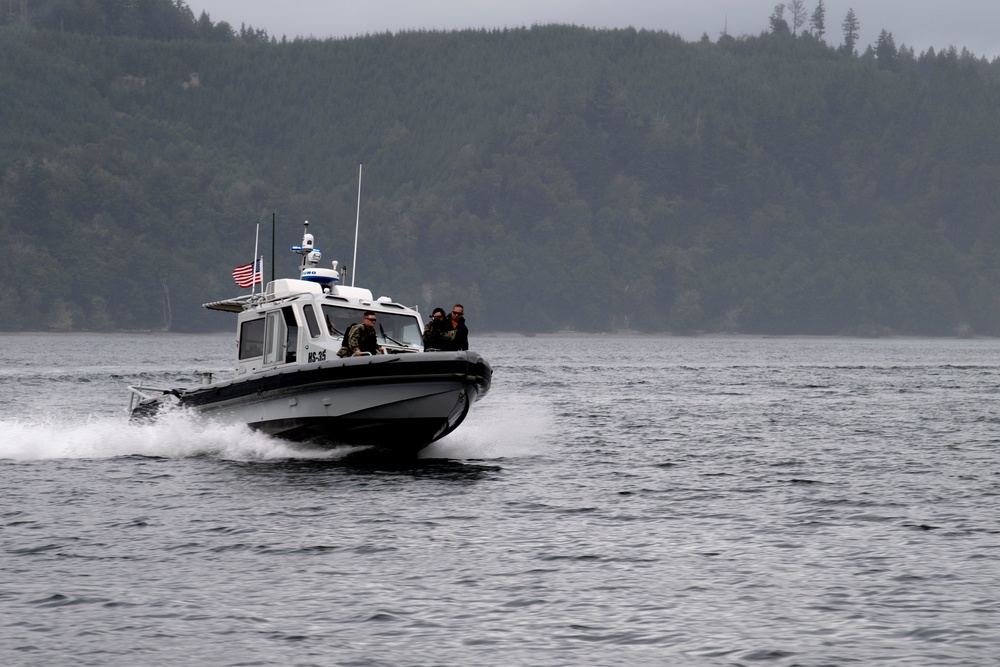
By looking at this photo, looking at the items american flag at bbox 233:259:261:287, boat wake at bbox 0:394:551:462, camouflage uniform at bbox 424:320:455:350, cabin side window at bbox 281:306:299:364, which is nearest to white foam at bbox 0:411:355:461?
boat wake at bbox 0:394:551:462

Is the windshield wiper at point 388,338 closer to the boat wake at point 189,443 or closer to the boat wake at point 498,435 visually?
the boat wake at point 189,443

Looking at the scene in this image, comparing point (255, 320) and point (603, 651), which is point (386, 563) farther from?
point (255, 320)

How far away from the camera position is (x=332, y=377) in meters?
20.8

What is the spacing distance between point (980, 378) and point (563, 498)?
52.7 m

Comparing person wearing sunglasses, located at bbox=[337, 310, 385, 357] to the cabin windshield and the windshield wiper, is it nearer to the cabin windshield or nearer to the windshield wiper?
the cabin windshield

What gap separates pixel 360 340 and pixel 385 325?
1.79 metres

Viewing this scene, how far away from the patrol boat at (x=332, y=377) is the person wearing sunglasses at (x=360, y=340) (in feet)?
1.41

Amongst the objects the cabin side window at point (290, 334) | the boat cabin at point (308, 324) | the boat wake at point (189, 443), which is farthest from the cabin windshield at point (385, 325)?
the boat wake at point (189, 443)

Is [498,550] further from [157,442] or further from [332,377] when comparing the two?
[157,442]

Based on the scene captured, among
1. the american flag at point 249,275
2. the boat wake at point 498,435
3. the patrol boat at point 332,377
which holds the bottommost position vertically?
the boat wake at point 498,435

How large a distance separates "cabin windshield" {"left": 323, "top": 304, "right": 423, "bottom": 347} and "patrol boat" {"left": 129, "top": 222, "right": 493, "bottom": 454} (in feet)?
0.06

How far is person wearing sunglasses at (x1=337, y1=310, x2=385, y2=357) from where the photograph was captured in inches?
829

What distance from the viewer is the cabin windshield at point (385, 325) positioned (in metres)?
22.3

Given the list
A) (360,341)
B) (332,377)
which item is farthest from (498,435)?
(332,377)
